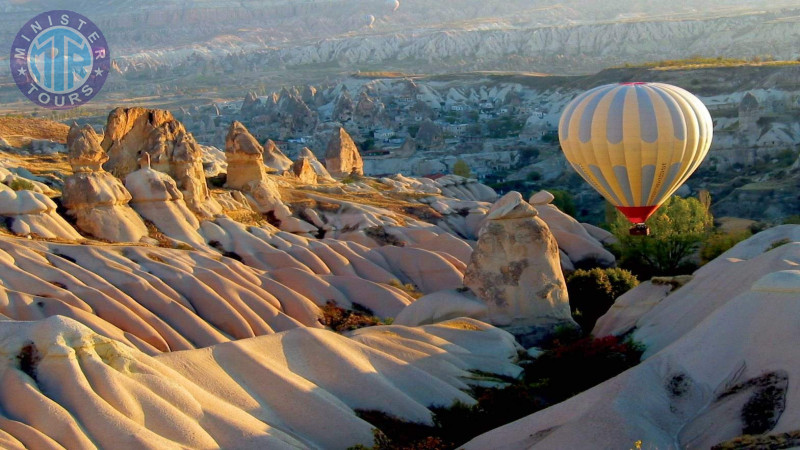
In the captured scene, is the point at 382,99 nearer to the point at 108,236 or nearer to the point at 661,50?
the point at 661,50

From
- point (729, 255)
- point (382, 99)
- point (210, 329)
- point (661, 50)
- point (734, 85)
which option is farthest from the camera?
point (661, 50)

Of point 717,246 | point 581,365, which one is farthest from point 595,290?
point 581,365

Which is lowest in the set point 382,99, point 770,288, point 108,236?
point 382,99

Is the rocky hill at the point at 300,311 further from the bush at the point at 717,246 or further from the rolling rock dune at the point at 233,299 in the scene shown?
the bush at the point at 717,246

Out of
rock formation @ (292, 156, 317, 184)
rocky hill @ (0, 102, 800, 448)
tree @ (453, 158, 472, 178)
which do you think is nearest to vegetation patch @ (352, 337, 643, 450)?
rocky hill @ (0, 102, 800, 448)

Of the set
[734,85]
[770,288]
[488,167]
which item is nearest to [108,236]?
[770,288]

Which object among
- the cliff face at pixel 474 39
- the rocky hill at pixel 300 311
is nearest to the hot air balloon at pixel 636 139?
the rocky hill at pixel 300 311

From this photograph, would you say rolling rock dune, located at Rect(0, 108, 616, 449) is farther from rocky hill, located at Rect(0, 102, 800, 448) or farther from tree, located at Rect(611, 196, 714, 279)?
tree, located at Rect(611, 196, 714, 279)
